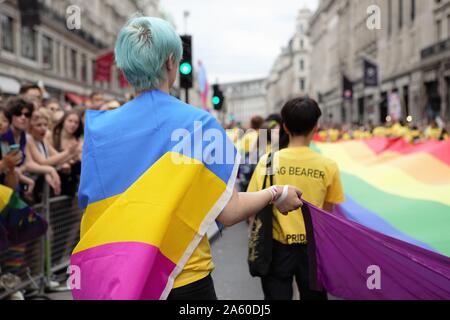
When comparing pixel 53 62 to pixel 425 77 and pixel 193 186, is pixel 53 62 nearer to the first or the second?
pixel 425 77

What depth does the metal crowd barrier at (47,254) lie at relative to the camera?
18.1ft

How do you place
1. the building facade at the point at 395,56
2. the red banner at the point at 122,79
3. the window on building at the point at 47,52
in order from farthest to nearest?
the building facade at the point at 395,56 < the window on building at the point at 47,52 < the red banner at the point at 122,79

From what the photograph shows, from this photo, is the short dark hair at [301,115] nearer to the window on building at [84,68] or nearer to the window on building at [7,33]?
the window on building at [7,33]

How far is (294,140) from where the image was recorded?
3777mm

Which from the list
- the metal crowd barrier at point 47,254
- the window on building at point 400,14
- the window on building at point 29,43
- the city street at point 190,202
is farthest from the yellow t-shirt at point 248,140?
the window on building at point 400,14

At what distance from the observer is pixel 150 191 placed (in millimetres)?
2156

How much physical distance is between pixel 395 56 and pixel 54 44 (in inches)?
1089

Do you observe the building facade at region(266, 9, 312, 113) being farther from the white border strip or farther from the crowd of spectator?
the white border strip

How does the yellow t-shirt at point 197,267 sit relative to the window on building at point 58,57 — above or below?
below

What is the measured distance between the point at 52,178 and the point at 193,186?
4242mm

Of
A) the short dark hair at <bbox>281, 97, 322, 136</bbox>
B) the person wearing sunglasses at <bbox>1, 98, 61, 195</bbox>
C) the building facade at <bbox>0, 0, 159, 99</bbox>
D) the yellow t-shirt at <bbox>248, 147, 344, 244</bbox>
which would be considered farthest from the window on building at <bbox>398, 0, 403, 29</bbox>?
the yellow t-shirt at <bbox>248, 147, 344, 244</bbox>

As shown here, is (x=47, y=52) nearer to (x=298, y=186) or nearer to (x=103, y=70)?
(x=103, y=70)

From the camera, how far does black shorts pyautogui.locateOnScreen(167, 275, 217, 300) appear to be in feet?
7.41

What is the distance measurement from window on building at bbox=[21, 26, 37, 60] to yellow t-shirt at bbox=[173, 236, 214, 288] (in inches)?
1202
